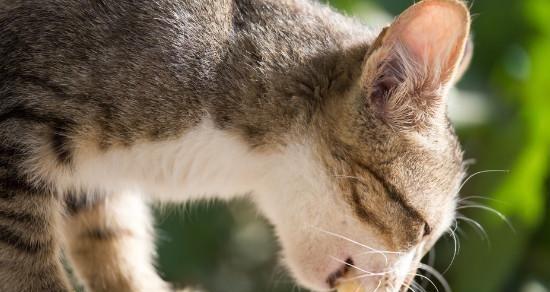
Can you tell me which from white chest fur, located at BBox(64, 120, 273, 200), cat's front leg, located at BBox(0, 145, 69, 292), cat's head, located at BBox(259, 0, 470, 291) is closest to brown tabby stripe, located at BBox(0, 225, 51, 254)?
cat's front leg, located at BBox(0, 145, 69, 292)

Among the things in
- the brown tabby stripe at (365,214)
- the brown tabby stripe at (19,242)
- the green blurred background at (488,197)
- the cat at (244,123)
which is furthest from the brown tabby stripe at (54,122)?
the green blurred background at (488,197)

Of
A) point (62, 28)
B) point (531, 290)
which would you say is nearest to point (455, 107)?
point (531, 290)

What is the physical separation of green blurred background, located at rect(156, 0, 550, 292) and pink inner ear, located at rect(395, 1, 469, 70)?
0.62 metres

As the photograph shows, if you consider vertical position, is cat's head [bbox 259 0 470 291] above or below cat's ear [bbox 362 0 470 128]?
below

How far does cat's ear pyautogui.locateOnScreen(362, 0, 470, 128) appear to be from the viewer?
122cm

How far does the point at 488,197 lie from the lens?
1965 millimetres

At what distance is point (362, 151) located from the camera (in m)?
1.35

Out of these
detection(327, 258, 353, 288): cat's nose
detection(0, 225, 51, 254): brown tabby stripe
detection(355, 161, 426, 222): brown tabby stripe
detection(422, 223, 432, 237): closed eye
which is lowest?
detection(0, 225, 51, 254): brown tabby stripe

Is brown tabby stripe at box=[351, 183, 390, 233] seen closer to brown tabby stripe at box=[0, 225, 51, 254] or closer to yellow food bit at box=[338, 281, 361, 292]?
yellow food bit at box=[338, 281, 361, 292]

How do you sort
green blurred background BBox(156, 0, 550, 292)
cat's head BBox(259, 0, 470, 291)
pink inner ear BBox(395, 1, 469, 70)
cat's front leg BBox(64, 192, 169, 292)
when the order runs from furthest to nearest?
green blurred background BBox(156, 0, 550, 292) → cat's front leg BBox(64, 192, 169, 292) → cat's head BBox(259, 0, 470, 291) → pink inner ear BBox(395, 1, 469, 70)

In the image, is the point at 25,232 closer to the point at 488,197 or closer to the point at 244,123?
the point at 244,123

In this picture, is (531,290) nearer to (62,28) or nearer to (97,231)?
(97,231)

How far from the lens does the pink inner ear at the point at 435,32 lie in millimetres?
1212

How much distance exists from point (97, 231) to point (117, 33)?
0.43m
